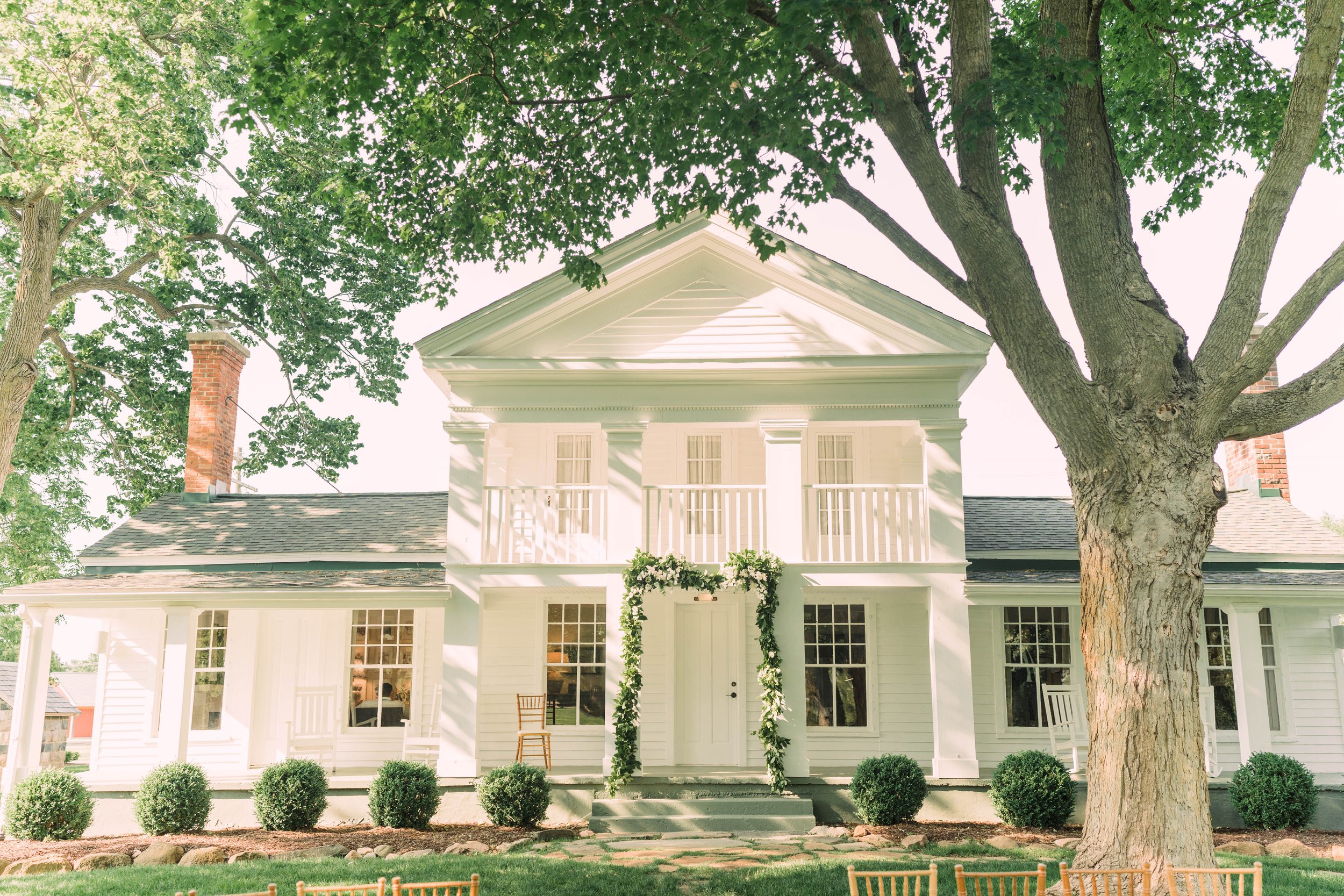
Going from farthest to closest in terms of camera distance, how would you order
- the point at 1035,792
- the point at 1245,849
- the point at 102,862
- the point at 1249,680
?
the point at 1249,680, the point at 1035,792, the point at 1245,849, the point at 102,862

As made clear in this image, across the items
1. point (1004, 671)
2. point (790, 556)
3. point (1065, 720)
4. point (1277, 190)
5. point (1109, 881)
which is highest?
Result: point (1277, 190)

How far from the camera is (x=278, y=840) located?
11844 millimetres

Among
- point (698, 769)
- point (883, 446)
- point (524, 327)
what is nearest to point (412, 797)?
point (698, 769)

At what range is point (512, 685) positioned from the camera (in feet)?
49.4

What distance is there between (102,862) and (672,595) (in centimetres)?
763

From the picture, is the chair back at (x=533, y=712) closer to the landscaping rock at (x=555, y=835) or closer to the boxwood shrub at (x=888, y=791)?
the landscaping rock at (x=555, y=835)

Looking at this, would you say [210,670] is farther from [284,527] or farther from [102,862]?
[102,862]

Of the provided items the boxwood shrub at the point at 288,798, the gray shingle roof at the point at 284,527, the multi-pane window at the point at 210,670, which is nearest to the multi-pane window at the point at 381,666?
the gray shingle roof at the point at 284,527

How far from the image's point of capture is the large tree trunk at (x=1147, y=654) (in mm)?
7332

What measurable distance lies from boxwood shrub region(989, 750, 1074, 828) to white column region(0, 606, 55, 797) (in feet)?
39.1

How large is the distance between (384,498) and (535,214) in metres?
8.97

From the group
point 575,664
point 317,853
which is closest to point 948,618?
point 575,664

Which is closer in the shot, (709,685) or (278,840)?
(278,840)

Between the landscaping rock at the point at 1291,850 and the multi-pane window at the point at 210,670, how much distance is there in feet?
44.5
